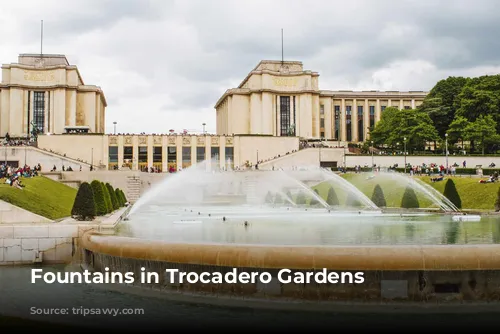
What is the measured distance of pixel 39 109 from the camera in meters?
106

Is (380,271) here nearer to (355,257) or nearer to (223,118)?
(355,257)

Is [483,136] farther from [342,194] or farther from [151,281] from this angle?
[151,281]

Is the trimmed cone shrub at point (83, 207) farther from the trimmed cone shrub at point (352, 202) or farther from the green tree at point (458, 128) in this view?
the green tree at point (458, 128)

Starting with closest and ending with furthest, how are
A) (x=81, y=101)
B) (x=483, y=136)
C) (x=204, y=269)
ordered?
(x=204, y=269) < (x=483, y=136) < (x=81, y=101)

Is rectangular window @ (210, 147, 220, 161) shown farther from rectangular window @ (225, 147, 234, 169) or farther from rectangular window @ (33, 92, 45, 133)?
rectangular window @ (33, 92, 45, 133)

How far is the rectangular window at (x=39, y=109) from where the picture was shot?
106000 mm

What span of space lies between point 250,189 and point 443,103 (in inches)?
1883

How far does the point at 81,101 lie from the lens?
111125 mm

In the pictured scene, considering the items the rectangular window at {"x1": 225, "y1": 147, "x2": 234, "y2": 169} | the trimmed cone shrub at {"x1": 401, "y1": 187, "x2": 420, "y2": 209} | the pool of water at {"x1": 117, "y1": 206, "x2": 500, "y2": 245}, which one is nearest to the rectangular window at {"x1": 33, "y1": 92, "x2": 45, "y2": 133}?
the rectangular window at {"x1": 225, "y1": 147, "x2": 234, "y2": 169}

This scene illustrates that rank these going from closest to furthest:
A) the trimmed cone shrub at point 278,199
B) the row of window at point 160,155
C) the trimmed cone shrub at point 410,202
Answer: the trimmed cone shrub at point 410,202 < the trimmed cone shrub at point 278,199 < the row of window at point 160,155

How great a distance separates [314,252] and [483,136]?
6939cm

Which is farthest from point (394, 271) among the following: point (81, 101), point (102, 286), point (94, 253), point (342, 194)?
point (81, 101)

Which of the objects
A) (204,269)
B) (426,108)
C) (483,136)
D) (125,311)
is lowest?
(125,311)

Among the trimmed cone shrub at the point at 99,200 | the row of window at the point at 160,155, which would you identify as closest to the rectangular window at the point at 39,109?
the row of window at the point at 160,155
